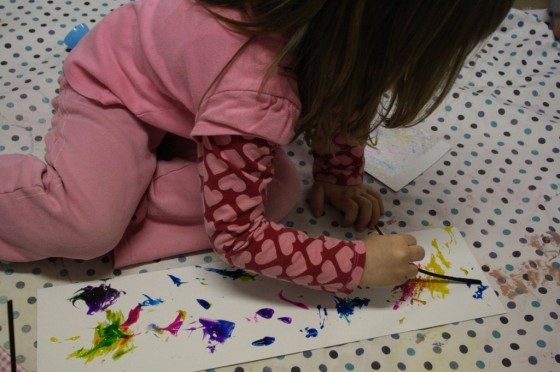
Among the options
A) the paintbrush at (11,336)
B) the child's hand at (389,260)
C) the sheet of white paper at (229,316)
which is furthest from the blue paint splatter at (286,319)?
the paintbrush at (11,336)

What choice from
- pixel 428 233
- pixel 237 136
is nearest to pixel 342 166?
pixel 428 233

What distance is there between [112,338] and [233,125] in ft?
1.04

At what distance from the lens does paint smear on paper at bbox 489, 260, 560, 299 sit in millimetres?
858

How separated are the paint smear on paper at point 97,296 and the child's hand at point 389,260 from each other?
0.32 metres

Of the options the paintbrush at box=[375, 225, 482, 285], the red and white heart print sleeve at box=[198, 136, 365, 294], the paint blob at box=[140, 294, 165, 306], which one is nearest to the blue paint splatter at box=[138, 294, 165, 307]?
the paint blob at box=[140, 294, 165, 306]

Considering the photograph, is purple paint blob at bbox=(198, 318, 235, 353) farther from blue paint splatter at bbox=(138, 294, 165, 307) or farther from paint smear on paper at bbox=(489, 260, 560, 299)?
paint smear on paper at bbox=(489, 260, 560, 299)

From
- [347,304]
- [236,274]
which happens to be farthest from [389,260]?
[236,274]

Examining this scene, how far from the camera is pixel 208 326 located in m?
0.78

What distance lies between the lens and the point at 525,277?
34.4 inches

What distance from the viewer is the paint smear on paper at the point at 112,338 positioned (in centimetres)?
74

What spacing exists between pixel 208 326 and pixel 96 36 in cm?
40

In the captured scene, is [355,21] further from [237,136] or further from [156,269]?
[156,269]

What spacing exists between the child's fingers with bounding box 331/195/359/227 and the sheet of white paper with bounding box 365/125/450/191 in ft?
0.33

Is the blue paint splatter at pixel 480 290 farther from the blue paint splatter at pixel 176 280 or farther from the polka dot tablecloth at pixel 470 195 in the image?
the blue paint splatter at pixel 176 280
